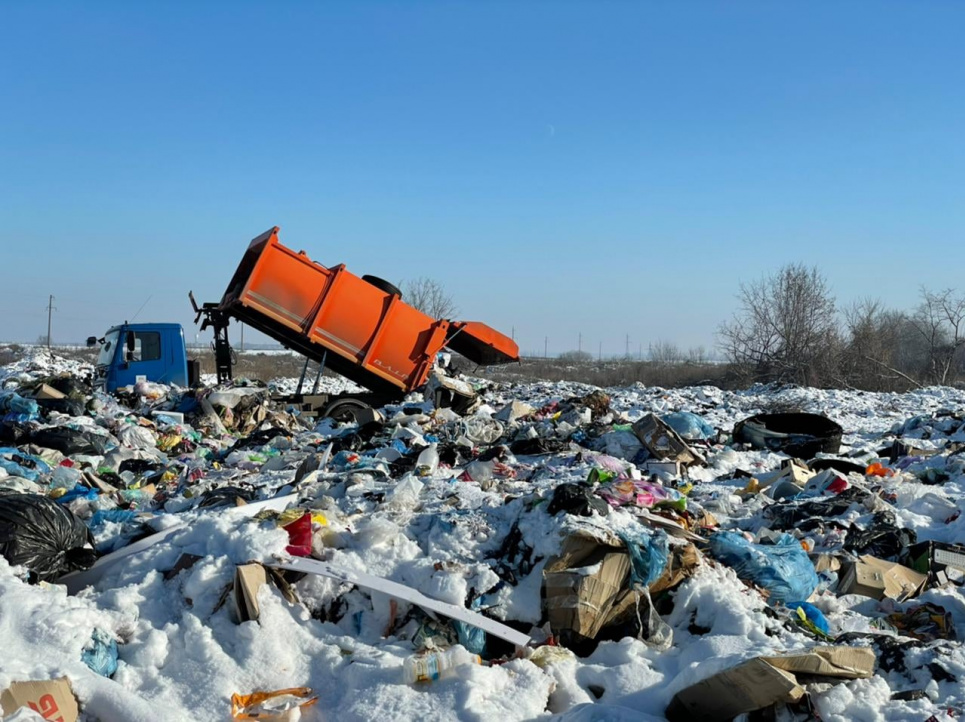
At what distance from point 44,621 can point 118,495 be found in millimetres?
3800

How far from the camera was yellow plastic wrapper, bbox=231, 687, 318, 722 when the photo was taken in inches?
116

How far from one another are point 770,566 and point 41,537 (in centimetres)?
372

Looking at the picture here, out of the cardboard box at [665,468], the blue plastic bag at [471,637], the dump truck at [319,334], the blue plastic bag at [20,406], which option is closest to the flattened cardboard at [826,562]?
the blue plastic bag at [471,637]

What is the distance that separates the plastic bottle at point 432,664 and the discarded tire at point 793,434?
727cm

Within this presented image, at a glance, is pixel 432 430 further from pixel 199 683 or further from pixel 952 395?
pixel 952 395

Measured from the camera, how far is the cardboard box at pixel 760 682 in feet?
9.38

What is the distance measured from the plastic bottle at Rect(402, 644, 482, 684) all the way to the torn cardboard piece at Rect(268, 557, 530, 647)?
0.86 ft

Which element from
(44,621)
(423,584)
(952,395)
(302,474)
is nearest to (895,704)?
(423,584)

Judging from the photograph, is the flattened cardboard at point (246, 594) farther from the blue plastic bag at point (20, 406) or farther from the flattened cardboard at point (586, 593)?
the blue plastic bag at point (20, 406)

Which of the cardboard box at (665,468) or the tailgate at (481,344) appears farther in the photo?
the tailgate at (481,344)

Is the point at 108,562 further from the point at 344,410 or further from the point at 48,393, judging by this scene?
the point at 344,410

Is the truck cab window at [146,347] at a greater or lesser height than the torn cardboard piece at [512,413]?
greater

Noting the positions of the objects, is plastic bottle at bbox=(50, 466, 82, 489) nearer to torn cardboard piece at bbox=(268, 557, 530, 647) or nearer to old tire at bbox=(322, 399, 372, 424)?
torn cardboard piece at bbox=(268, 557, 530, 647)

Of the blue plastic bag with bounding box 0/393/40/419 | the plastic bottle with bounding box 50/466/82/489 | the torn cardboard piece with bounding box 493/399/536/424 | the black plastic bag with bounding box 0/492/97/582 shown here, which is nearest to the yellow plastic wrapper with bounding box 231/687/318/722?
the black plastic bag with bounding box 0/492/97/582
